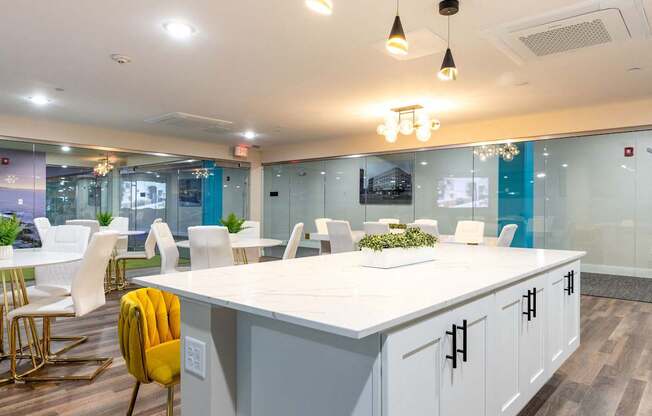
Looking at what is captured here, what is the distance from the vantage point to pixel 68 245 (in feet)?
12.7

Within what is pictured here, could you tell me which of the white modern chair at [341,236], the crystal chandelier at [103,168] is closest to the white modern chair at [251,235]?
the white modern chair at [341,236]

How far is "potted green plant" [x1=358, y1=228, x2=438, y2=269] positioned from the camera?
217cm

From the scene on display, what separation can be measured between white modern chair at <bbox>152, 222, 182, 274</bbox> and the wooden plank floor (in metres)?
0.76

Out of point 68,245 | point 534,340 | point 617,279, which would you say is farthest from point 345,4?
point 617,279

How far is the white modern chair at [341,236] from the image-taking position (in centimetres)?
525

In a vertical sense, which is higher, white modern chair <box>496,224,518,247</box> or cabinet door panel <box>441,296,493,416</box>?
white modern chair <box>496,224,518,247</box>

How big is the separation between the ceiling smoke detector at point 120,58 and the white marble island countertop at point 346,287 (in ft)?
8.72

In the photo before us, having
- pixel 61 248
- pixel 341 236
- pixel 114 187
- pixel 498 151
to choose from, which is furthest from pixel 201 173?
pixel 498 151

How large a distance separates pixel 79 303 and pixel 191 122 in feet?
13.2

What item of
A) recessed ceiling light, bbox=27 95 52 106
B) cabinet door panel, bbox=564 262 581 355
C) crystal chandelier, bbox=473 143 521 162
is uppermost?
recessed ceiling light, bbox=27 95 52 106

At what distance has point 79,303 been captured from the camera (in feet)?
9.40

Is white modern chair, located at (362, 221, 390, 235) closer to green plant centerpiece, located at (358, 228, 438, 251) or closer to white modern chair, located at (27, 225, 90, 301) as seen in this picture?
green plant centerpiece, located at (358, 228, 438, 251)

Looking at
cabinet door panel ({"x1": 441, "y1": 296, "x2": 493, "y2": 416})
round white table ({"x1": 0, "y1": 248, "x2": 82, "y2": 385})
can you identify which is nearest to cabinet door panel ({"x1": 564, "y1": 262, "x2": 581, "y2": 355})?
cabinet door panel ({"x1": 441, "y1": 296, "x2": 493, "y2": 416})

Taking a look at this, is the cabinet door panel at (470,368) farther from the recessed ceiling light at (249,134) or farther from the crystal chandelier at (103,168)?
the crystal chandelier at (103,168)
